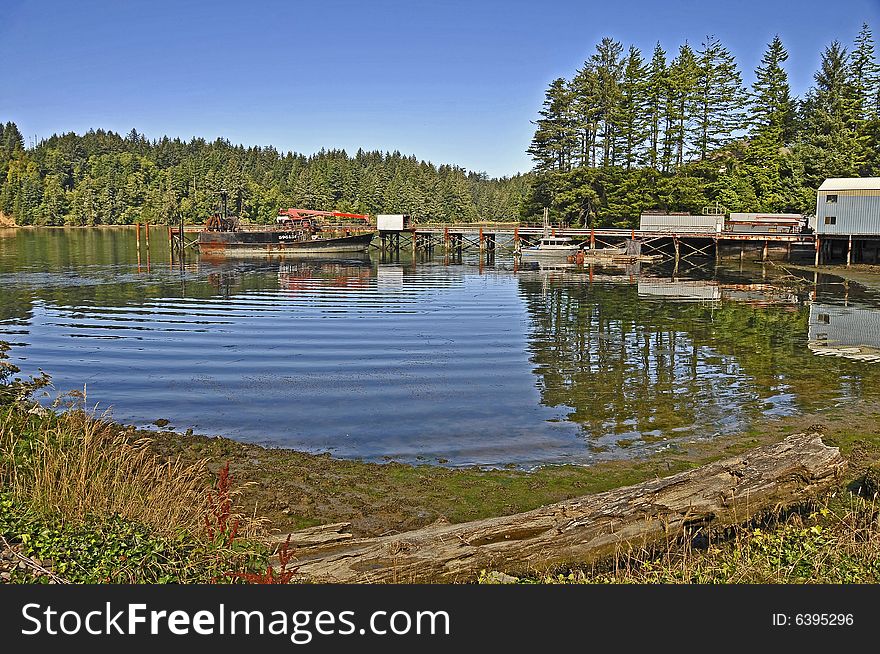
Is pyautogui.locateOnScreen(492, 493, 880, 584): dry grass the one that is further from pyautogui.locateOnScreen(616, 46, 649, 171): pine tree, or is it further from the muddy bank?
pyautogui.locateOnScreen(616, 46, 649, 171): pine tree

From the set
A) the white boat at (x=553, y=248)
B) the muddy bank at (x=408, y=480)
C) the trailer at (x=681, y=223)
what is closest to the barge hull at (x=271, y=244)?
the white boat at (x=553, y=248)

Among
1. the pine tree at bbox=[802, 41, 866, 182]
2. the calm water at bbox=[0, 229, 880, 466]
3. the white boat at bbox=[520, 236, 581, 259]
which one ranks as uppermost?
the pine tree at bbox=[802, 41, 866, 182]

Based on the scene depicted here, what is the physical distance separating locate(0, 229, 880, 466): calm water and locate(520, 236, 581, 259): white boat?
22.3 meters

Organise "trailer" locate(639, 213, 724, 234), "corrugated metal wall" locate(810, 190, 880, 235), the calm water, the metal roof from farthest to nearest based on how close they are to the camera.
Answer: "trailer" locate(639, 213, 724, 234) → the metal roof → "corrugated metal wall" locate(810, 190, 880, 235) → the calm water

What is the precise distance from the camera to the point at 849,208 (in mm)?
57406

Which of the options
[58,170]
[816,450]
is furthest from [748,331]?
[58,170]

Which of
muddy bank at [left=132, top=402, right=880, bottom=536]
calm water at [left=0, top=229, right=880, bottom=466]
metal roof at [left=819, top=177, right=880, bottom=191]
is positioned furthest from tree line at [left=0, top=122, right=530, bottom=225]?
muddy bank at [left=132, top=402, right=880, bottom=536]

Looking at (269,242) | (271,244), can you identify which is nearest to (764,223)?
(271,244)

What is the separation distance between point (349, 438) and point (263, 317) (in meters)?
18.5

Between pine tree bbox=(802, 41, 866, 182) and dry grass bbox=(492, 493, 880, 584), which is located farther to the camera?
pine tree bbox=(802, 41, 866, 182)

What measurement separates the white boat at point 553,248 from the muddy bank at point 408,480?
176 feet

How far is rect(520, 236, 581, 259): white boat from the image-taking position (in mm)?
68688

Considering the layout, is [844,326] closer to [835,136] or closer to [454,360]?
[454,360]

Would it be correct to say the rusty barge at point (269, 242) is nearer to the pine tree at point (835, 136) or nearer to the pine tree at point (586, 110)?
the pine tree at point (586, 110)
